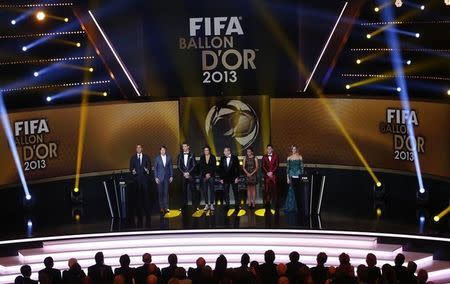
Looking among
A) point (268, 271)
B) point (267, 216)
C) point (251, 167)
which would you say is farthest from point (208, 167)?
point (268, 271)

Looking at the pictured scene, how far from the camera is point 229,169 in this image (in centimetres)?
1609

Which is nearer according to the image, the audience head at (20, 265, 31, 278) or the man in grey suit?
the audience head at (20, 265, 31, 278)

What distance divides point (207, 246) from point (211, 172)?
1812mm

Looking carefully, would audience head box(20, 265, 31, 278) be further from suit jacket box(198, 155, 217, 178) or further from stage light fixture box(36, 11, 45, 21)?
stage light fixture box(36, 11, 45, 21)

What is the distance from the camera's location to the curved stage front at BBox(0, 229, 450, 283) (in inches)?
554

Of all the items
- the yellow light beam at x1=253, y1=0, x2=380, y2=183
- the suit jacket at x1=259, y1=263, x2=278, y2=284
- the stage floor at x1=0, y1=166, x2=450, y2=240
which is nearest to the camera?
the suit jacket at x1=259, y1=263, x2=278, y2=284

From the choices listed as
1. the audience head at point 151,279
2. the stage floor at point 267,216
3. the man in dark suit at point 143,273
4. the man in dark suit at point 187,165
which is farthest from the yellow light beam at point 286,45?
the audience head at point 151,279

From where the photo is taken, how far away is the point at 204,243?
14727 millimetres

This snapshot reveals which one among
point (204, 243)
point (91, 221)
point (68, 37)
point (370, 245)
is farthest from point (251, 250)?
point (68, 37)

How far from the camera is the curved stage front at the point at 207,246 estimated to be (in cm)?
1406

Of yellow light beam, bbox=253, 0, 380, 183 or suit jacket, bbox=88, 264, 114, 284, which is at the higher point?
yellow light beam, bbox=253, 0, 380, 183

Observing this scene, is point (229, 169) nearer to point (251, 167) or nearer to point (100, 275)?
point (251, 167)

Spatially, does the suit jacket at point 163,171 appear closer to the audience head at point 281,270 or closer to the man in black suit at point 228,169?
the man in black suit at point 228,169

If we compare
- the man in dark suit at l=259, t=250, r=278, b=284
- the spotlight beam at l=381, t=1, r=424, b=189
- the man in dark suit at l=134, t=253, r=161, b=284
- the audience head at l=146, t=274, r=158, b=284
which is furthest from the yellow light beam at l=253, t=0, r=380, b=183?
Answer: the audience head at l=146, t=274, r=158, b=284
